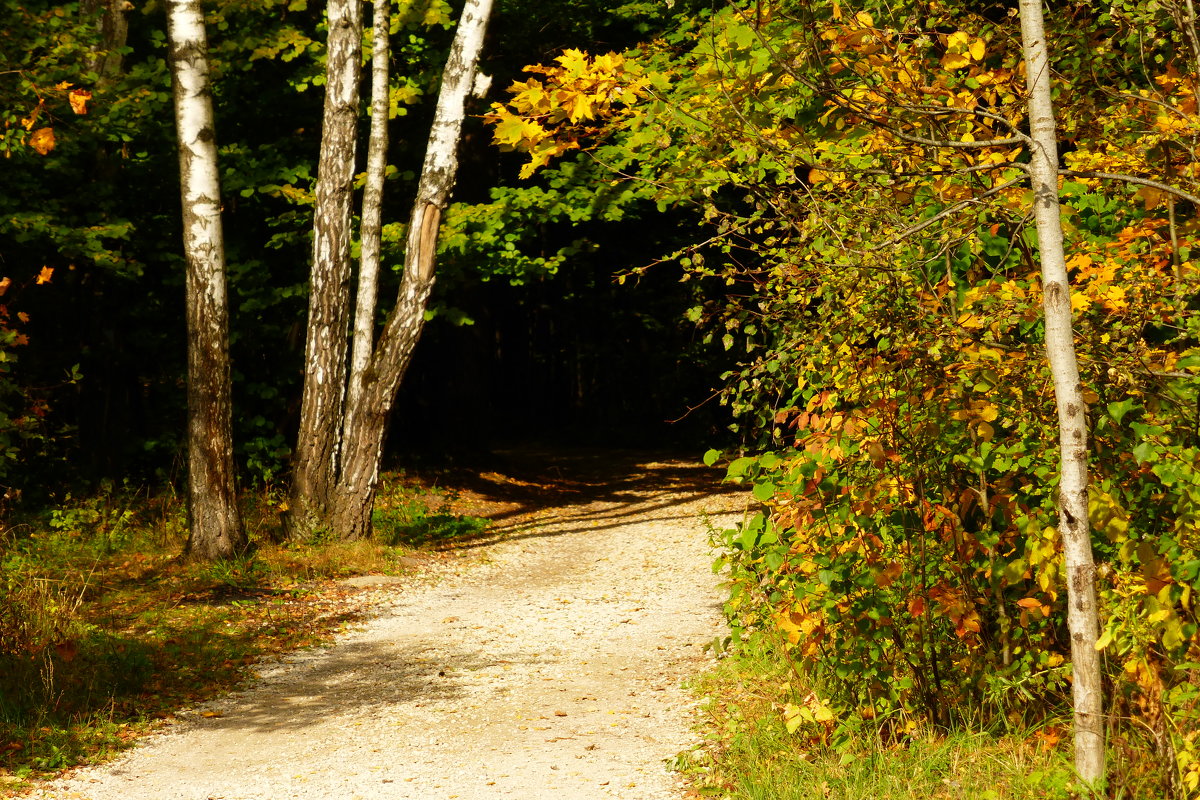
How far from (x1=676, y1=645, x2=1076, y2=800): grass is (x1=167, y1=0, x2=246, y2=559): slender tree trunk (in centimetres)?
622

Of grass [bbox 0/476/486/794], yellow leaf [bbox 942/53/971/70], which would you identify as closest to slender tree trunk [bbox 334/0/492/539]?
grass [bbox 0/476/486/794]

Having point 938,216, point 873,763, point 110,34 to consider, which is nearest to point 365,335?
point 110,34

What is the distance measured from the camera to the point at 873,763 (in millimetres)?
4633

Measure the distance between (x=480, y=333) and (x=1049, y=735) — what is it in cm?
1461

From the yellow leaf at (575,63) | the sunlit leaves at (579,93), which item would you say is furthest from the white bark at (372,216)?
the yellow leaf at (575,63)

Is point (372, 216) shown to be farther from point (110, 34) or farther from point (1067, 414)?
point (1067, 414)

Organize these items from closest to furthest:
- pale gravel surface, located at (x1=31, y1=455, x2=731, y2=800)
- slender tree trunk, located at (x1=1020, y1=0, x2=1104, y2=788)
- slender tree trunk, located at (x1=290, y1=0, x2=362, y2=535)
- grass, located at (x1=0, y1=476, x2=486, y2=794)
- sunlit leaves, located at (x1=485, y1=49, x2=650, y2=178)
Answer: slender tree trunk, located at (x1=1020, y1=0, x2=1104, y2=788), sunlit leaves, located at (x1=485, y1=49, x2=650, y2=178), pale gravel surface, located at (x1=31, y1=455, x2=731, y2=800), grass, located at (x1=0, y1=476, x2=486, y2=794), slender tree trunk, located at (x1=290, y1=0, x2=362, y2=535)

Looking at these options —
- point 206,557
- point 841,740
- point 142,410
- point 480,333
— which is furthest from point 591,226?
point 841,740

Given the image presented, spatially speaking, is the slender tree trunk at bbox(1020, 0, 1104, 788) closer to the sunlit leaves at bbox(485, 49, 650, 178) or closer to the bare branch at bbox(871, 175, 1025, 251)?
the bare branch at bbox(871, 175, 1025, 251)

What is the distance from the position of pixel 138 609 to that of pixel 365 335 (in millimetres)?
3973

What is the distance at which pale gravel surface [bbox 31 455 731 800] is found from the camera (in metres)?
5.32

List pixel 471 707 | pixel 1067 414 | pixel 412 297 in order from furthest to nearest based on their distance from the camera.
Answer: pixel 412 297 → pixel 471 707 → pixel 1067 414

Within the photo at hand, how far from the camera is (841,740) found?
4754 mm

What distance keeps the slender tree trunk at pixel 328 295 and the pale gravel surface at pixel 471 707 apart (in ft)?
5.57
